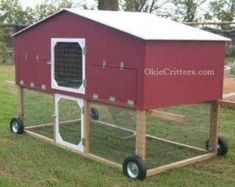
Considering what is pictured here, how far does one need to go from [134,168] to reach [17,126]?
227 cm

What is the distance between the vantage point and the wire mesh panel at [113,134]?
521cm

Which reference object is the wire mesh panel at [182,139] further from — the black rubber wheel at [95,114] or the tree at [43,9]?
the tree at [43,9]

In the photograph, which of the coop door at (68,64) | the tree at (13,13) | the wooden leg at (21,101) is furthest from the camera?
the tree at (13,13)

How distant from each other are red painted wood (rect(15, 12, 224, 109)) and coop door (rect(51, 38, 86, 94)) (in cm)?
8

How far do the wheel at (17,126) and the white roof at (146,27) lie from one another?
1886 millimetres

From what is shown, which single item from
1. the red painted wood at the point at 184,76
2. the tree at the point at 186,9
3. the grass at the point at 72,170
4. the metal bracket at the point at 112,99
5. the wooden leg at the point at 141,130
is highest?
the tree at the point at 186,9

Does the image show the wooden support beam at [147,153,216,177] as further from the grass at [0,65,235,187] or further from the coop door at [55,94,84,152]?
the coop door at [55,94,84,152]

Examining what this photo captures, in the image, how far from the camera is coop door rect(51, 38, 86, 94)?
4914 mm

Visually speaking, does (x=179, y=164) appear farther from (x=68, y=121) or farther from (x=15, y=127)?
(x=15, y=127)

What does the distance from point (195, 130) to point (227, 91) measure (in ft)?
12.3

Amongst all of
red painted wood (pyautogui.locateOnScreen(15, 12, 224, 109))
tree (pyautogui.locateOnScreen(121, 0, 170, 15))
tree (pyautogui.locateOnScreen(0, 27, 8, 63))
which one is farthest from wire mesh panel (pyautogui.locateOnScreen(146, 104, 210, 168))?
tree (pyautogui.locateOnScreen(0, 27, 8, 63))

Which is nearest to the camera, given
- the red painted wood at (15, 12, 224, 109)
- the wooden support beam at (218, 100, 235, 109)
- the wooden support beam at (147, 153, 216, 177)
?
the red painted wood at (15, 12, 224, 109)

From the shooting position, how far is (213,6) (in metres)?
17.5

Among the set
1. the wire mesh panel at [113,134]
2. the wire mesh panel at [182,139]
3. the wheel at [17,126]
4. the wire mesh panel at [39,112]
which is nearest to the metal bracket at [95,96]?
the wire mesh panel at [113,134]
